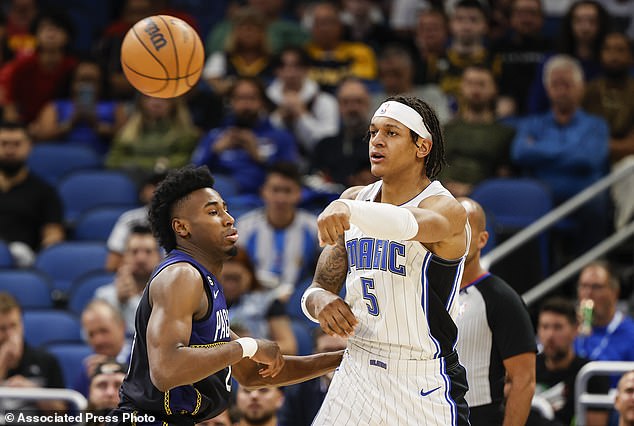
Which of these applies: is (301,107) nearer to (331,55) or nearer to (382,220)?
(331,55)

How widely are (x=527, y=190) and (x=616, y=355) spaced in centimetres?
194

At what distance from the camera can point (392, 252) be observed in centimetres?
543

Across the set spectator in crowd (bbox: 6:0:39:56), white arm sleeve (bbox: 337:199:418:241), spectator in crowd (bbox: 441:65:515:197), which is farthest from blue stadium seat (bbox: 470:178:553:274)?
spectator in crowd (bbox: 6:0:39:56)

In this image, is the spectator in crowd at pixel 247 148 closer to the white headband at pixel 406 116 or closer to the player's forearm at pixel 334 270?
the player's forearm at pixel 334 270

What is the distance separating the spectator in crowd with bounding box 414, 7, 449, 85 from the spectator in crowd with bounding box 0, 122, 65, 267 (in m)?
3.90

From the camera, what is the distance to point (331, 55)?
1248 cm

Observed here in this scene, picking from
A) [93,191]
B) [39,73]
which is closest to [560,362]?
[93,191]

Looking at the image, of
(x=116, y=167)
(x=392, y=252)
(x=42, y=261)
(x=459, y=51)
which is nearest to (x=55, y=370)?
(x=42, y=261)

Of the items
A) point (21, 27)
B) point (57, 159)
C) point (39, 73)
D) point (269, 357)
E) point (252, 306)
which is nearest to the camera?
point (269, 357)

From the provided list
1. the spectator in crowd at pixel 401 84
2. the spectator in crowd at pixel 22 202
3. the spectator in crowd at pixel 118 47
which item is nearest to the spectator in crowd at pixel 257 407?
the spectator in crowd at pixel 22 202

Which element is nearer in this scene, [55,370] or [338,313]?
[338,313]

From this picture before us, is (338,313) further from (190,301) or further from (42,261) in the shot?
(42,261)

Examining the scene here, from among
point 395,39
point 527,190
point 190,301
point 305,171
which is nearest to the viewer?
point 190,301

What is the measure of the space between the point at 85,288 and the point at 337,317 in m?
4.93
